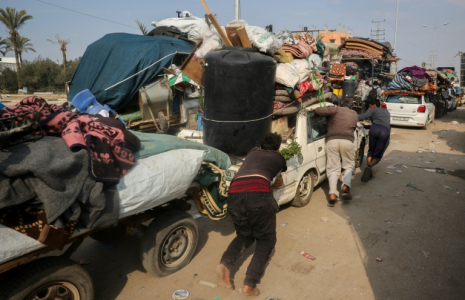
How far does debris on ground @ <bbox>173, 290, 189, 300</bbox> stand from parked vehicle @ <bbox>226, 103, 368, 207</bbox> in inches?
69.6

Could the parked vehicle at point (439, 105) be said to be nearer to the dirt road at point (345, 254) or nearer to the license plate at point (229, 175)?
the dirt road at point (345, 254)

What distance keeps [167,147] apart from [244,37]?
2418 mm

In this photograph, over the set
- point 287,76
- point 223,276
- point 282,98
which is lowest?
point 223,276

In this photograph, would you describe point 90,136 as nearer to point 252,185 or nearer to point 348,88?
point 252,185

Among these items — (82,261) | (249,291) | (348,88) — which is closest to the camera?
(249,291)

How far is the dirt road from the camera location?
11.8 feet

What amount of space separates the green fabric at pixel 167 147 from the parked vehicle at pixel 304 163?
0.61m

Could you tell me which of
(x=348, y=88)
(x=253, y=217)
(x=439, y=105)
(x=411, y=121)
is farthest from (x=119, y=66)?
(x=439, y=105)

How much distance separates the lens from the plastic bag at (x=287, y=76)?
5.34m

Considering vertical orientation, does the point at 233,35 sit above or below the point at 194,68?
above

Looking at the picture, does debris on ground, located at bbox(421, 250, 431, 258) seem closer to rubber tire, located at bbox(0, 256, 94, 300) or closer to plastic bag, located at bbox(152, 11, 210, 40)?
rubber tire, located at bbox(0, 256, 94, 300)

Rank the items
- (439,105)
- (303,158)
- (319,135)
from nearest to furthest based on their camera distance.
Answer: (303,158) → (319,135) → (439,105)

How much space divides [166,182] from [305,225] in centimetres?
264

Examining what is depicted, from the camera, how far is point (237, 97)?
4715 millimetres
